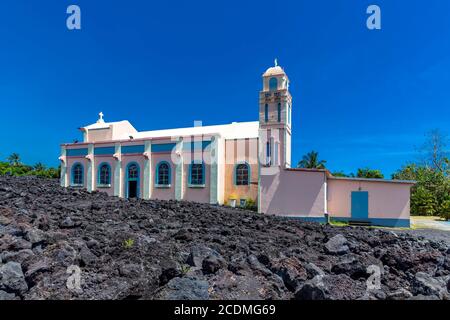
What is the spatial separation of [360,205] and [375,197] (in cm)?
95

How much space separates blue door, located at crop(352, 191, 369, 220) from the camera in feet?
57.2

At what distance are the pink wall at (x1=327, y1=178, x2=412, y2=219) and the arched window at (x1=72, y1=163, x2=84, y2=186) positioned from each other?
1915 centimetres

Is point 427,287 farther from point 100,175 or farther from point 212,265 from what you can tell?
point 100,175

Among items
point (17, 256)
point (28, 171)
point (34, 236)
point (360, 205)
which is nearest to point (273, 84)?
point (360, 205)

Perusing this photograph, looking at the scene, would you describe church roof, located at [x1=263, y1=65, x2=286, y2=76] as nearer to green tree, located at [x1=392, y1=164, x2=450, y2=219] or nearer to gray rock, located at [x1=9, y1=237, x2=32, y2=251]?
gray rock, located at [x1=9, y1=237, x2=32, y2=251]

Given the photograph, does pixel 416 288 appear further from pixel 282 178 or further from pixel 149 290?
pixel 282 178

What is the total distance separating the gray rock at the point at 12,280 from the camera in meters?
3.58

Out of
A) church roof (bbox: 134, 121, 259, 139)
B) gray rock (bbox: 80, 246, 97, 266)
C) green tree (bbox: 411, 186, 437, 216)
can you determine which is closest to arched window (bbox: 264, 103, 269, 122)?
church roof (bbox: 134, 121, 259, 139)

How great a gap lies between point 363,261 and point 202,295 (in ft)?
10.5

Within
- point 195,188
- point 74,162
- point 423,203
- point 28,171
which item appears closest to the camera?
point 195,188

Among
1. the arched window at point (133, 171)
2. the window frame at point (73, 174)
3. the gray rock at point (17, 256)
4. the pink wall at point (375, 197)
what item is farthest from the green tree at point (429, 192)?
the gray rock at point (17, 256)

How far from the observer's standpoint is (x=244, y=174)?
66.1 feet

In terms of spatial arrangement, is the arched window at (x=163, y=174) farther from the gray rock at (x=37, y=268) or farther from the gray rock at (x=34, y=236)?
the gray rock at (x=37, y=268)

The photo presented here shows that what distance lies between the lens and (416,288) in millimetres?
4098
